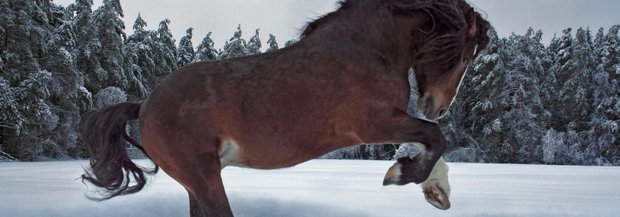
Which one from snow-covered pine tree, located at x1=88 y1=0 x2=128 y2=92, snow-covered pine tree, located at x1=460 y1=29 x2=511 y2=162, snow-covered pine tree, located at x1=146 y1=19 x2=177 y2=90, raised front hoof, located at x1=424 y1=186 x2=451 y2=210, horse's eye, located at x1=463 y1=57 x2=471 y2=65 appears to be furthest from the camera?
snow-covered pine tree, located at x1=460 y1=29 x2=511 y2=162

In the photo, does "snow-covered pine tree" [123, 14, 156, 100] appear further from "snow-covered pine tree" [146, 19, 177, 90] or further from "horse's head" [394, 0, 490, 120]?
"horse's head" [394, 0, 490, 120]

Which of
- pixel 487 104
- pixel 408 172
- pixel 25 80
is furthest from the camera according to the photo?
pixel 487 104

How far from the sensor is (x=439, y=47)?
1.92 meters

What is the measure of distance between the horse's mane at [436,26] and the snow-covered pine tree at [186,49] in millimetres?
23030

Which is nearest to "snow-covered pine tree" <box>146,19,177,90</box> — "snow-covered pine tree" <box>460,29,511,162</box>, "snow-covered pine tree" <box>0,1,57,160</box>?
"snow-covered pine tree" <box>0,1,57,160</box>

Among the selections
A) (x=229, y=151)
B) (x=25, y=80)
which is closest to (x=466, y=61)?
(x=229, y=151)

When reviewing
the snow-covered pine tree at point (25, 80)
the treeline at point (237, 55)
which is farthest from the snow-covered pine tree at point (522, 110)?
the snow-covered pine tree at point (25, 80)

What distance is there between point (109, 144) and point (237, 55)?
17.6m

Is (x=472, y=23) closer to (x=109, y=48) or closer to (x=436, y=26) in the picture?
(x=436, y=26)

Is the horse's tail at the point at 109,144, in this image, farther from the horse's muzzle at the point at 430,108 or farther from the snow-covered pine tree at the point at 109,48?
the snow-covered pine tree at the point at 109,48

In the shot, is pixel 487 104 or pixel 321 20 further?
pixel 487 104

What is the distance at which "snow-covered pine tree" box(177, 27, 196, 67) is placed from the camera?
24.6m

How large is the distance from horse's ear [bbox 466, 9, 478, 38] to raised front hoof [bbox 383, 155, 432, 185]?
54cm

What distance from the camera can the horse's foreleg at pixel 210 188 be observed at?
5.41ft
